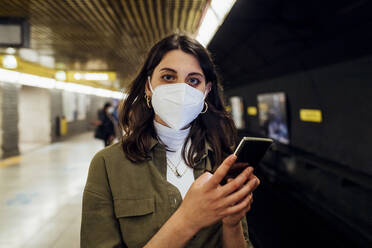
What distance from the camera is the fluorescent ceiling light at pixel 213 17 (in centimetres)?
340

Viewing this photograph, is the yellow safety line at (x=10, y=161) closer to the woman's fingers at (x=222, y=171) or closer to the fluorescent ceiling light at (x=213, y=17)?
the fluorescent ceiling light at (x=213, y=17)

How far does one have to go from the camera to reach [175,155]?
1.32 m

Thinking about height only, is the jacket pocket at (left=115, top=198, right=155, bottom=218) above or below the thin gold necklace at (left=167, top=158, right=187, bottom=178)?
below

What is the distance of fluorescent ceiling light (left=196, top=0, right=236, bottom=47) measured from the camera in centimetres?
340

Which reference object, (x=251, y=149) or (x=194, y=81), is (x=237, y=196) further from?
(x=194, y=81)

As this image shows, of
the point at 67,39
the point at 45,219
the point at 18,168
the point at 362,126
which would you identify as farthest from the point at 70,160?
the point at 362,126

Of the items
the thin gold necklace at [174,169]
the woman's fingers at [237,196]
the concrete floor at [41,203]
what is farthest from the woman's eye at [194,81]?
the concrete floor at [41,203]

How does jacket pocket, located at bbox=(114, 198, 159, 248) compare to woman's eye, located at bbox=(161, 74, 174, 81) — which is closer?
jacket pocket, located at bbox=(114, 198, 159, 248)

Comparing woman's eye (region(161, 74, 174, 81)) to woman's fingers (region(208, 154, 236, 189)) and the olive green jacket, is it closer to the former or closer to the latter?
the olive green jacket

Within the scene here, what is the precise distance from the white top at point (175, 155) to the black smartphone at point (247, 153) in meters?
0.39

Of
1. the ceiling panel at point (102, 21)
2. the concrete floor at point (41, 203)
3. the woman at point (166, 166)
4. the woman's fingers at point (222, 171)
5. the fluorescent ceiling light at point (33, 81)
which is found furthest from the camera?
the fluorescent ceiling light at point (33, 81)

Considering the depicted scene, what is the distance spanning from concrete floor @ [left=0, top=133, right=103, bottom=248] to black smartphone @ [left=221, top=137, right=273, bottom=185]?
3387 millimetres

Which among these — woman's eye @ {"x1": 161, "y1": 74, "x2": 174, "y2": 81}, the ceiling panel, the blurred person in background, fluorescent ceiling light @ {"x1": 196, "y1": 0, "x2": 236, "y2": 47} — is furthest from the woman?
the blurred person in background

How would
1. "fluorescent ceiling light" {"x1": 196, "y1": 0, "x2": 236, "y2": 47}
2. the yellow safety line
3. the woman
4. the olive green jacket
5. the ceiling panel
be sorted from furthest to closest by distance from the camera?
the yellow safety line
the ceiling panel
"fluorescent ceiling light" {"x1": 196, "y1": 0, "x2": 236, "y2": 47}
the olive green jacket
the woman
